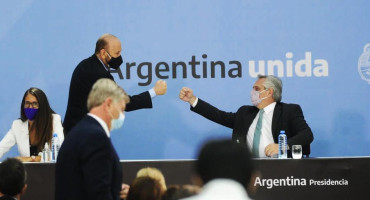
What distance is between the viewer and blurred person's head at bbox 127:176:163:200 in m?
3.20

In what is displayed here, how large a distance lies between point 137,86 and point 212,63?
2.28ft

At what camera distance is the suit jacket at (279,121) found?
5234 mm

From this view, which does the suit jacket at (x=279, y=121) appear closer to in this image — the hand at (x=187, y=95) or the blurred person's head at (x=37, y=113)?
the hand at (x=187, y=95)

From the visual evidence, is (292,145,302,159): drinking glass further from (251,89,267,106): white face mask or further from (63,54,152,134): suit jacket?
(63,54,152,134): suit jacket

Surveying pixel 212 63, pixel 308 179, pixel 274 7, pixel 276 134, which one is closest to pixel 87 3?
pixel 212 63

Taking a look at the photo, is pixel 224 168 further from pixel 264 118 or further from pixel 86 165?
pixel 264 118

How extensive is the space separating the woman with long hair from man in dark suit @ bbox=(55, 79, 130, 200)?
7.42 feet

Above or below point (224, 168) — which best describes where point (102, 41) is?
above

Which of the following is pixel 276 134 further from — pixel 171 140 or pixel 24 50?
pixel 24 50

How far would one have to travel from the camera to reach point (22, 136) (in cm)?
551

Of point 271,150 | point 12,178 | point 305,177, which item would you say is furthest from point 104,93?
point 271,150

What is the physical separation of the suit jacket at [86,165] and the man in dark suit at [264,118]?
2.19 meters

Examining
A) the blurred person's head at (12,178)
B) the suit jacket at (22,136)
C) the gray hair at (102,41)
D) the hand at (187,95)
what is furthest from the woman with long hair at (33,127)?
the blurred person's head at (12,178)

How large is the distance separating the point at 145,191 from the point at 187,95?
2.58m
